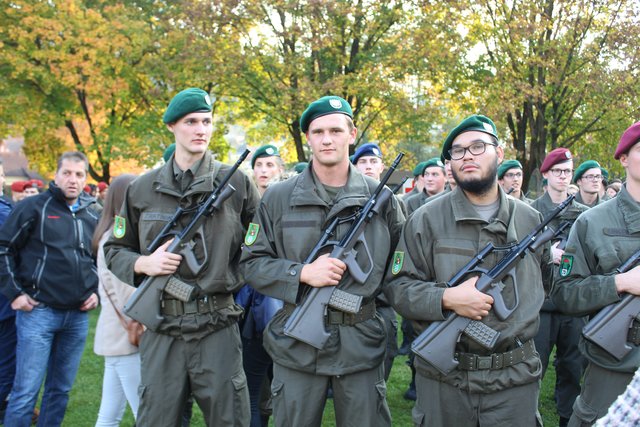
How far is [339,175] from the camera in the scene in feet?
12.1

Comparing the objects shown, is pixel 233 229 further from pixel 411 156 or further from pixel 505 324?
pixel 411 156

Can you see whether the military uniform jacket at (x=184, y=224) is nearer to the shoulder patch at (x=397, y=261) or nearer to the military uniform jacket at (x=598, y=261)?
the shoulder patch at (x=397, y=261)

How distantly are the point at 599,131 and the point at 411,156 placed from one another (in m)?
5.62

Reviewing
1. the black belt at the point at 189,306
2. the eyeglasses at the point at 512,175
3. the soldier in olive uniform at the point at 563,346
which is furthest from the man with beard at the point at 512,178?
the black belt at the point at 189,306

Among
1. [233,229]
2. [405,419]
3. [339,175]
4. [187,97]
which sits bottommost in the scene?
[405,419]

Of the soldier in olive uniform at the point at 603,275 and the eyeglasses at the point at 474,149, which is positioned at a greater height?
the eyeglasses at the point at 474,149

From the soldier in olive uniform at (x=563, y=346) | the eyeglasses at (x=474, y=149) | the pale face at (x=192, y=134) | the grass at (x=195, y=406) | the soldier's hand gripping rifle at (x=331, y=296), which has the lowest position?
the grass at (x=195, y=406)

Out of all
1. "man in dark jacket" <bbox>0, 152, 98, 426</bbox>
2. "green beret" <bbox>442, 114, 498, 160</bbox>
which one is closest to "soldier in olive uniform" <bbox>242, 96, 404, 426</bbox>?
"green beret" <bbox>442, 114, 498, 160</bbox>

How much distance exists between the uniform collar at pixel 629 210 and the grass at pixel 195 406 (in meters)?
2.89

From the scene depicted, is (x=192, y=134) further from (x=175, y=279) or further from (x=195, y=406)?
(x=195, y=406)

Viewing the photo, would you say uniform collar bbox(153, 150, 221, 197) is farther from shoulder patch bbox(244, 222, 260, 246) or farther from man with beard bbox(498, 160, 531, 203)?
Answer: man with beard bbox(498, 160, 531, 203)

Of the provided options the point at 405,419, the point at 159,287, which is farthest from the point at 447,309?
the point at 405,419

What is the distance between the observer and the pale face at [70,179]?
475cm

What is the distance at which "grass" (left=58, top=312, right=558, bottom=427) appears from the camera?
5609mm
